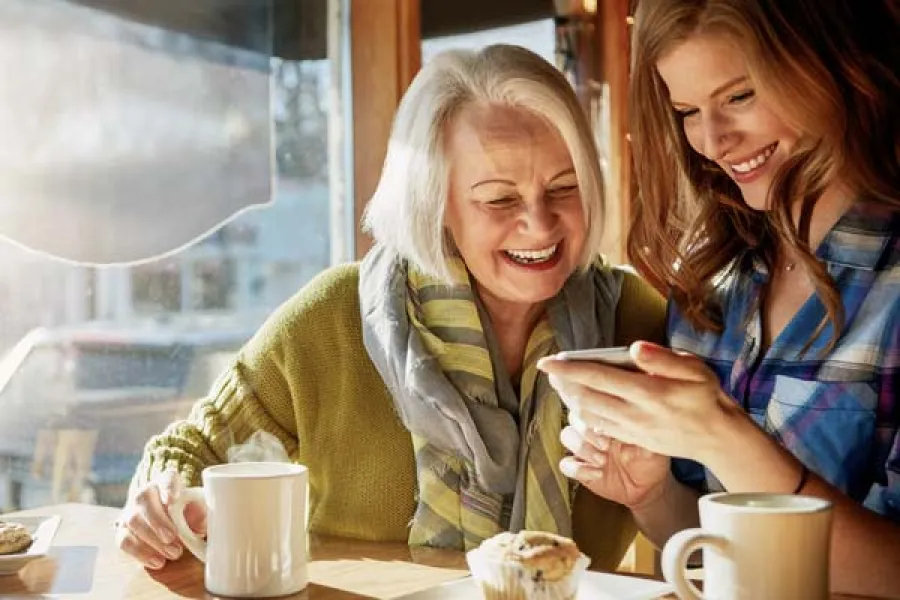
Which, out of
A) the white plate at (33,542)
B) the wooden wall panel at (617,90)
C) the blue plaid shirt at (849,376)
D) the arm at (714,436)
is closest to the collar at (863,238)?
the blue plaid shirt at (849,376)

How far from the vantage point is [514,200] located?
6.11 ft

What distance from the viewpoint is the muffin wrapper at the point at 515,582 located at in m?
1.24

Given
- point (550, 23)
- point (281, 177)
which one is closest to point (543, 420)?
point (281, 177)

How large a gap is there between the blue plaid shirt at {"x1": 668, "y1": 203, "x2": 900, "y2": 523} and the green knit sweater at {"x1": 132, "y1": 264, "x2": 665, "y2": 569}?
31cm

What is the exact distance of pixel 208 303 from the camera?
242cm

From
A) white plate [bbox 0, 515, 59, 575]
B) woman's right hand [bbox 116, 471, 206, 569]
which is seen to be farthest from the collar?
white plate [bbox 0, 515, 59, 575]

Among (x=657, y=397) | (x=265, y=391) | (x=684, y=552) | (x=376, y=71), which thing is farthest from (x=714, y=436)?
(x=376, y=71)

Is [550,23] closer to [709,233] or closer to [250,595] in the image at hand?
[709,233]

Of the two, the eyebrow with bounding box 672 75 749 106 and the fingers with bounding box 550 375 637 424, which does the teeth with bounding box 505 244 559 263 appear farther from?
the fingers with bounding box 550 375 637 424

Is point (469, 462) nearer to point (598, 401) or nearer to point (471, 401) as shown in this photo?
point (471, 401)

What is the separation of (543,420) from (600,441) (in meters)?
0.20

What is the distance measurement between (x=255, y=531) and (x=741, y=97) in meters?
0.82

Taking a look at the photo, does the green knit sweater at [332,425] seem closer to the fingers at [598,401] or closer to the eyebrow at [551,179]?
the eyebrow at [551,179]

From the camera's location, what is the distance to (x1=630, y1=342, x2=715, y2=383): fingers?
1.34 metres
